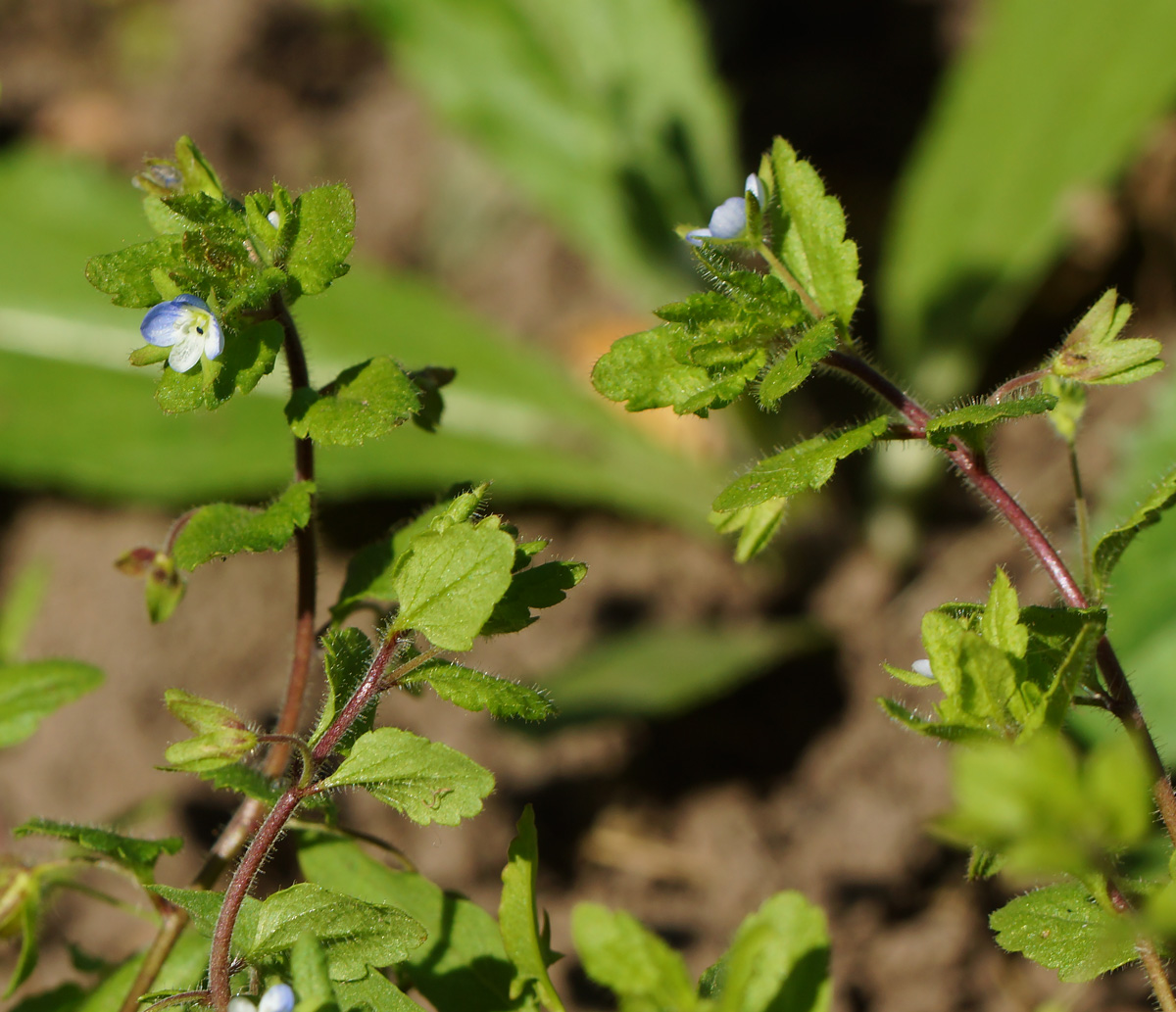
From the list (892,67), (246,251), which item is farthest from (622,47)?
(246,251)

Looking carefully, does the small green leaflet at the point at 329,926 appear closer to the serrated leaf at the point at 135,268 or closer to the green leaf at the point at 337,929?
the green leaf at the point at 337,929

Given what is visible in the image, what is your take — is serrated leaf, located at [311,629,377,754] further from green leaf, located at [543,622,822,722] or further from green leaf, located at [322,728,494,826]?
Answer: green leaf, located at [543,622,822,722]

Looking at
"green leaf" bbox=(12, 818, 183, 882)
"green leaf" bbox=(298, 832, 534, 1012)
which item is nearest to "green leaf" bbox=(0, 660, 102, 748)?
"green leaf" bbox=(12, 818, 183, 882)

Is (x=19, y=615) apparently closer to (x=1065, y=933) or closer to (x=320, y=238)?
(x=320, y=238)

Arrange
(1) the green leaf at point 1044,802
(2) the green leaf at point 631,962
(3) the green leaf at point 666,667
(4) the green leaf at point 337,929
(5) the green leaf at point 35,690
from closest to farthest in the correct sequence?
1. (1) the green leaf at point 1044,802
2. (2) the green leaf at point 631,962
3. (4) the green leaf at point 337,929
4. (5) the green leaf at point 35,690
5. (3) the green leaf at point 666,667

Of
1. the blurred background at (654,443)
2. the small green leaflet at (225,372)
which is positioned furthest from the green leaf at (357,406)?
the blurred background at (654,443)

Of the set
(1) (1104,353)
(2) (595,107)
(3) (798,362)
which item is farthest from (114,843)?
(2) (595,107)
